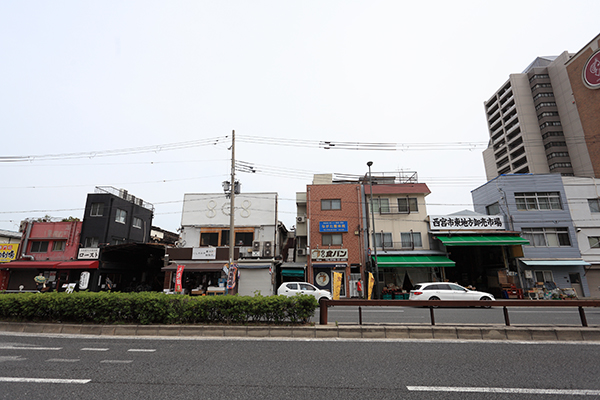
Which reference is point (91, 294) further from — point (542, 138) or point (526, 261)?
point (542, 138)

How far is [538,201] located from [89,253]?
40977 millimetres

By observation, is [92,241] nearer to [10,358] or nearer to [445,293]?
[10,358]

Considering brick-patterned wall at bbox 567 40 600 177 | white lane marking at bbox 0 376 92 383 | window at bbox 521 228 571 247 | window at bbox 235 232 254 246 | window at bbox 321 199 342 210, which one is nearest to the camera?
white lane marking at bbox 0 376 92 383

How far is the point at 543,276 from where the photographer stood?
24.2 meters

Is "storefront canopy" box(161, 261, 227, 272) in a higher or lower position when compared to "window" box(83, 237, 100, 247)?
lower

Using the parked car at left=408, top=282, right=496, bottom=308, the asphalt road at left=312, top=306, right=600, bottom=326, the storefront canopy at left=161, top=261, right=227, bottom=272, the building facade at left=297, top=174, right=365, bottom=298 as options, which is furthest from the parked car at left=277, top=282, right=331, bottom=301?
the storefront canopy at left=161, top=261, right=227, bottom=272

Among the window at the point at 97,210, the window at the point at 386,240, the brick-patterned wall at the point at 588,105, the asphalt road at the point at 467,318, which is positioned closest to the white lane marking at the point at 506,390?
the asphalt road at the point at 467,318

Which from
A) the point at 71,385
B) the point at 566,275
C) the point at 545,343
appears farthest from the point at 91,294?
the point at 566,275

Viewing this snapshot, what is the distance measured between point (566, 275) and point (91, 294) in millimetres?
32134

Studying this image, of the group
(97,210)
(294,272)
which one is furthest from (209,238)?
(97,210)

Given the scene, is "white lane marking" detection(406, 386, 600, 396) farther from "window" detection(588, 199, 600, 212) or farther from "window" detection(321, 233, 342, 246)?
"window" detection(588, 199, 600, 212)

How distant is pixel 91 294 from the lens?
953 cm

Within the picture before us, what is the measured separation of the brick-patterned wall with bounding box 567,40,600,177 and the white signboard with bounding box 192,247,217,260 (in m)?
54.5

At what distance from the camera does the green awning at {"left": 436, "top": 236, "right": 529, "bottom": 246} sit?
23.4 meters
